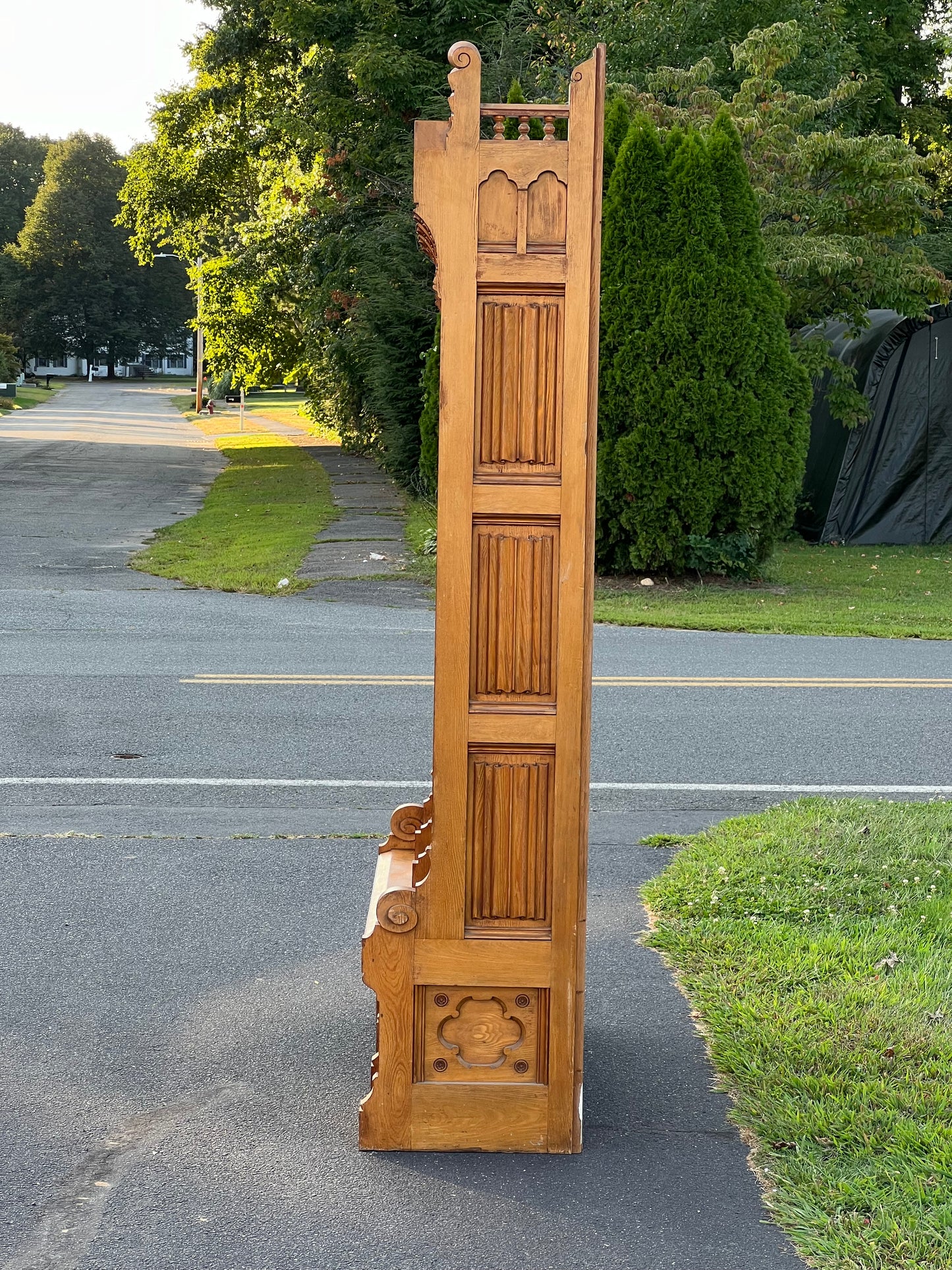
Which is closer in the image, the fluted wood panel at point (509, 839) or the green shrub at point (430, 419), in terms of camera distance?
the fluted wood panel at point (509, 839)

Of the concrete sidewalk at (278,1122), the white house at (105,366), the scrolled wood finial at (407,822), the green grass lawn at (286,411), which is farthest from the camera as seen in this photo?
the white house at (105,366)

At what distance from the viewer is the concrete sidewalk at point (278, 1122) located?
291 cm

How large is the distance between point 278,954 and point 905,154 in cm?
1497

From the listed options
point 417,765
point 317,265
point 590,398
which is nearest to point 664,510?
point 417,765

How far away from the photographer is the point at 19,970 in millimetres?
4383

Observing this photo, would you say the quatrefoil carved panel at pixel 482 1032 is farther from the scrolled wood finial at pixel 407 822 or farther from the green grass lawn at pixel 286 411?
the green grass lawn at pixel 286 411

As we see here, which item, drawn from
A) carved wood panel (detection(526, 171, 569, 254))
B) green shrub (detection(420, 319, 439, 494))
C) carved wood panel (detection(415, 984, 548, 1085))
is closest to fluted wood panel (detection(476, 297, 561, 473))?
carved wood panel (detection(526, 171, 569, 254))

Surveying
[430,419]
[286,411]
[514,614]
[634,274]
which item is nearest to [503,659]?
[514,614]

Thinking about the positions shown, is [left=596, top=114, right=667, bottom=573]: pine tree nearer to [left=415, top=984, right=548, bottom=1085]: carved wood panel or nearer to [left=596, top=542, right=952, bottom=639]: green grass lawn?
[left=596, top=542, right=952, bottom=639]: green grass lawn

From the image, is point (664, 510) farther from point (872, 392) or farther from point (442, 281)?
point (442, 281)

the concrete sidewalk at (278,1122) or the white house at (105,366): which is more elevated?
the white house at (105,366)

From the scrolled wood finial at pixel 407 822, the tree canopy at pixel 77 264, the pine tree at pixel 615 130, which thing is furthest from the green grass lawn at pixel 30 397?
the scrolled wood finial at pixel 407 822

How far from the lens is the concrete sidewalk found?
291 cm

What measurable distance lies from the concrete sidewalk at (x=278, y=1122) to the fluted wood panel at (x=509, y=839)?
23.6 inches
